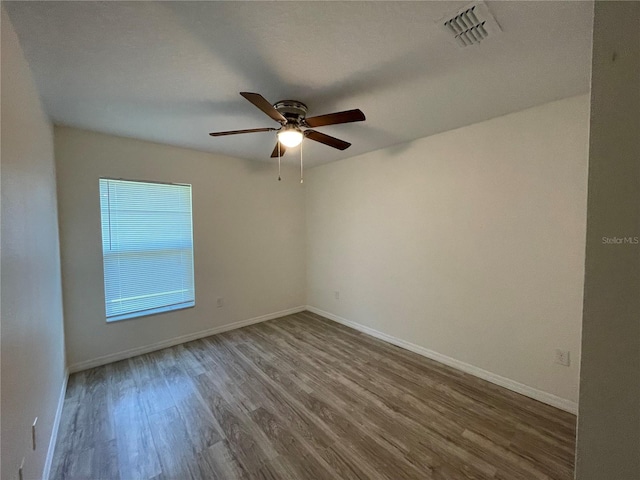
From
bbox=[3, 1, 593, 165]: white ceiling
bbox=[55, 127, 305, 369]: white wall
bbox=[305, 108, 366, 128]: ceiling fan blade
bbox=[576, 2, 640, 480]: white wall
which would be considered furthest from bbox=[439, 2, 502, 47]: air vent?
bbox=[55, 127, 305, 369]: white wall

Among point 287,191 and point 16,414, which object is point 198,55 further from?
point 287,191

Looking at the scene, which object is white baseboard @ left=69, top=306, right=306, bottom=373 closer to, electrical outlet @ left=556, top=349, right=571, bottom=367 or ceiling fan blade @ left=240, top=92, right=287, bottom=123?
ceiling fan blade @ left=240, top=92, right=287, bottom=123

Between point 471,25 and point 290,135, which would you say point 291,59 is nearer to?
point 290,135

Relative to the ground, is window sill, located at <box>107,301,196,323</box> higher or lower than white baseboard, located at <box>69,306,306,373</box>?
higher

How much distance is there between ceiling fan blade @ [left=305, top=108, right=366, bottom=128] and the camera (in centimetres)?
166

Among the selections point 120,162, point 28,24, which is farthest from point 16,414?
point 120,162

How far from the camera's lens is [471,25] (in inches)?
49.4

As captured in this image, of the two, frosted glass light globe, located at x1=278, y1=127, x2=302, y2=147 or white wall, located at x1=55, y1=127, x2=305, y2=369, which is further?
white wall, located at x1=55, y1=127, x2=305, y2=369

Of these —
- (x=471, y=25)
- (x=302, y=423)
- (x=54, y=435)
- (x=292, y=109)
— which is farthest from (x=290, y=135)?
(x=54, y=435)

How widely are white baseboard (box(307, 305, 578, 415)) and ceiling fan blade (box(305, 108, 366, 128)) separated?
2491 millimetres

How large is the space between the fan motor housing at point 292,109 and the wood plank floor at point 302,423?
2.24 m

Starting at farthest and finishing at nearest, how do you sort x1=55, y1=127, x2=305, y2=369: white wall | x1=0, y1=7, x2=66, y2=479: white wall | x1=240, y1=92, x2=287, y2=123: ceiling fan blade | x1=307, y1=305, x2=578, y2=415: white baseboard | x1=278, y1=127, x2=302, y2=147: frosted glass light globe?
x1=55, y1=127, x2=305, y2=369: white wall
x1=307, y1=305, x2=578, y2=415: white baseboard
x1=278, y1=127, x2=302, y2=147: frosted glass light globe
x1=240, y1=92, x2=287, y2=123: ceiling fan blade
x1=0, y1=7, x2=66, y2=479: white wall

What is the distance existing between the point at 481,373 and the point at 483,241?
4.09ft

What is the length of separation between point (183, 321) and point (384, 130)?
3224mm
